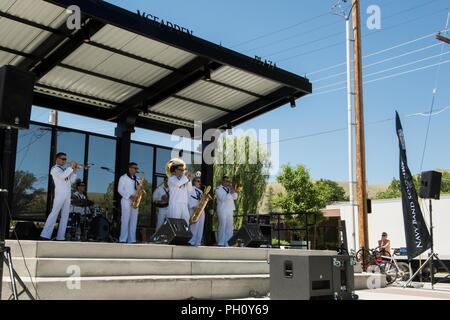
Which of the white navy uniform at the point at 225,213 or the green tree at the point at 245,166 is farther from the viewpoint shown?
the green tree at the point at 245,166

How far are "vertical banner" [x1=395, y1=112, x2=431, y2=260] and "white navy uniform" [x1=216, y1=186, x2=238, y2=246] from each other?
16.3 ft

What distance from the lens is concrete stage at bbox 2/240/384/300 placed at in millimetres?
7695

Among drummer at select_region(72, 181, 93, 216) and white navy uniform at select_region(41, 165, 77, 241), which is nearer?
white navy uniform at select_region(41, 165, 77, 241)

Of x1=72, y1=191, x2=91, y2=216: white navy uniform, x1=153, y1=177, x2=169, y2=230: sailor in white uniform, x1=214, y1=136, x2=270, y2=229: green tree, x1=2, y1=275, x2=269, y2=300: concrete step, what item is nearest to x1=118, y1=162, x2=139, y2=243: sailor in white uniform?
x1=153, y1=177, x2=169, y2=230: sailor in white uniform

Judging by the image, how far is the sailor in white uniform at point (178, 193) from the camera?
1212 cm

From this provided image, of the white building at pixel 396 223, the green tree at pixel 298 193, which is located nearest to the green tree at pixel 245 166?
the green tree at pixel 298 193

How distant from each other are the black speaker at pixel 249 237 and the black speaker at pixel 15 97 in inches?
305

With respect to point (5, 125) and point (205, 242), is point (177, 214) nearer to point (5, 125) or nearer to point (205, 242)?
point (205, 242)

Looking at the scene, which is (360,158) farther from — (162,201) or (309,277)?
(309,277)

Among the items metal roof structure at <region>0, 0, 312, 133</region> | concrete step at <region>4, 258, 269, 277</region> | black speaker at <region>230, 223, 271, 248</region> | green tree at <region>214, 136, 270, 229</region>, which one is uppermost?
green tree at <region>214, 136, 270, 229</region>

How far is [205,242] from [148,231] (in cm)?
189

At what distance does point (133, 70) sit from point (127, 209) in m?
3.56

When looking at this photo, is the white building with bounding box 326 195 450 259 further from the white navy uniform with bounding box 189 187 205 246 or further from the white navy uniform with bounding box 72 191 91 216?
the white navy uniform with bounding box 72 191 91 216

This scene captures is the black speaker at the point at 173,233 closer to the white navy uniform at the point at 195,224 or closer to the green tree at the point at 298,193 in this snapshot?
the white navy uniform at the point at 195,224
